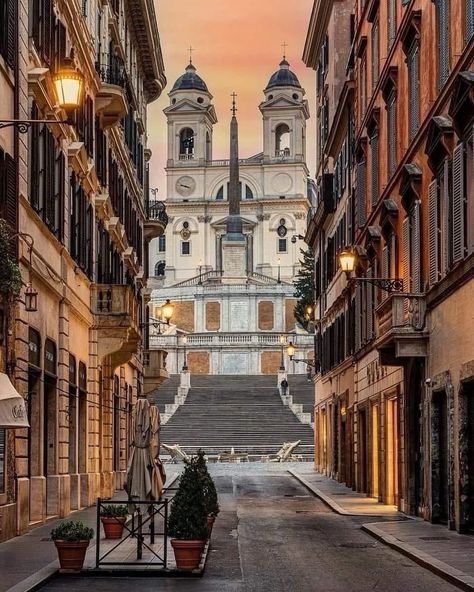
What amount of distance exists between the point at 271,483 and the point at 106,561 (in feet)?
107

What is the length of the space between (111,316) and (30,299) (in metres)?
13.0

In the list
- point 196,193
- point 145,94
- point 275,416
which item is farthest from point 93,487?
point 196,193

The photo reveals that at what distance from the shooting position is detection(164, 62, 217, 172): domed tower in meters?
170

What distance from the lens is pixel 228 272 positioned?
464 feet

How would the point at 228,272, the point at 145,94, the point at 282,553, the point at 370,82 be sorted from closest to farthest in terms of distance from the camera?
the point at 282,553, the point at 370,82, the point at 145,94, the point at 228,272

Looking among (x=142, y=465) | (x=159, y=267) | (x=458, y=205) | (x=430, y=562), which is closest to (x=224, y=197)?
(x=159, y=267)

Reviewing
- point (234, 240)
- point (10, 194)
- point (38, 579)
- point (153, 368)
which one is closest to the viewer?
point (38, 579)

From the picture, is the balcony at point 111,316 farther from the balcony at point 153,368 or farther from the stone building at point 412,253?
the balcony at point 153,368

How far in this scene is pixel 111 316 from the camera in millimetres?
37906

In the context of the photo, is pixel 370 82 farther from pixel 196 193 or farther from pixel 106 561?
pixel 196 193

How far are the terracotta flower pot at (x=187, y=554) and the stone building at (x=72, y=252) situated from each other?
5.60 metres

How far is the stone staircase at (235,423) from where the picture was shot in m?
78.5

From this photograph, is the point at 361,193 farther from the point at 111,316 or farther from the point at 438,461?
the point at 438,461

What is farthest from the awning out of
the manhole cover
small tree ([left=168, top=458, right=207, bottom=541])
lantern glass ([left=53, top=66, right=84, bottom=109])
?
the manhole cover
